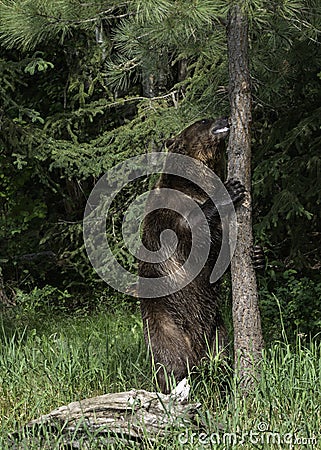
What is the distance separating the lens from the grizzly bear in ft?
15.1

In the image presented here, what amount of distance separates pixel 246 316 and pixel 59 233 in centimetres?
578

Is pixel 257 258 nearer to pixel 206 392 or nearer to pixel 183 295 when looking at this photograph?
pixel 183 295

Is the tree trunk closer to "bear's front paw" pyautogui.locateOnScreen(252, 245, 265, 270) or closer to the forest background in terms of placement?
"bear's front paw" pyautogui.locateOnScreen(252, 245, 265, 270)

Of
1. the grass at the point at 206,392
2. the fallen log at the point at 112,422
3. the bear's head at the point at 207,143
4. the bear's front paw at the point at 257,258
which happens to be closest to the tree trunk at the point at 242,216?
the bear's front paw at the point at 257,258

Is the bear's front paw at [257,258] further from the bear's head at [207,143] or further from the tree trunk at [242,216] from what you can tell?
the bear's head at [207,143]

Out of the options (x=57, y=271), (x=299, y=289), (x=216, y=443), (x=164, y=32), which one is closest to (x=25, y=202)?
(x=57, y=271)

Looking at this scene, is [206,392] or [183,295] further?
[183,295]

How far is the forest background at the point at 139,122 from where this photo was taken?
467cm

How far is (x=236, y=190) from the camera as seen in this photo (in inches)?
172

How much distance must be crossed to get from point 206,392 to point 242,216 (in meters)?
0.98

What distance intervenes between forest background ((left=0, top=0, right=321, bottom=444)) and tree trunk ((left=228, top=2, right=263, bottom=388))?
0.51 ft

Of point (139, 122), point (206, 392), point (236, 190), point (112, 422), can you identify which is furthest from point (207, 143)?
point (139, 122)

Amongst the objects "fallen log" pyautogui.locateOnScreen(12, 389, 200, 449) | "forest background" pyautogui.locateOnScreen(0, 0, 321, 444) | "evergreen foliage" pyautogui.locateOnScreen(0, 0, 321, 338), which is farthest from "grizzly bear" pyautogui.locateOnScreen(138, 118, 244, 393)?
"evergreen foliage" pyautogui.locateOnScreen(0, 0, 321, 338)

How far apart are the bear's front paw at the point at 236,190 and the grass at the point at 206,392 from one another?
0.84 meters
